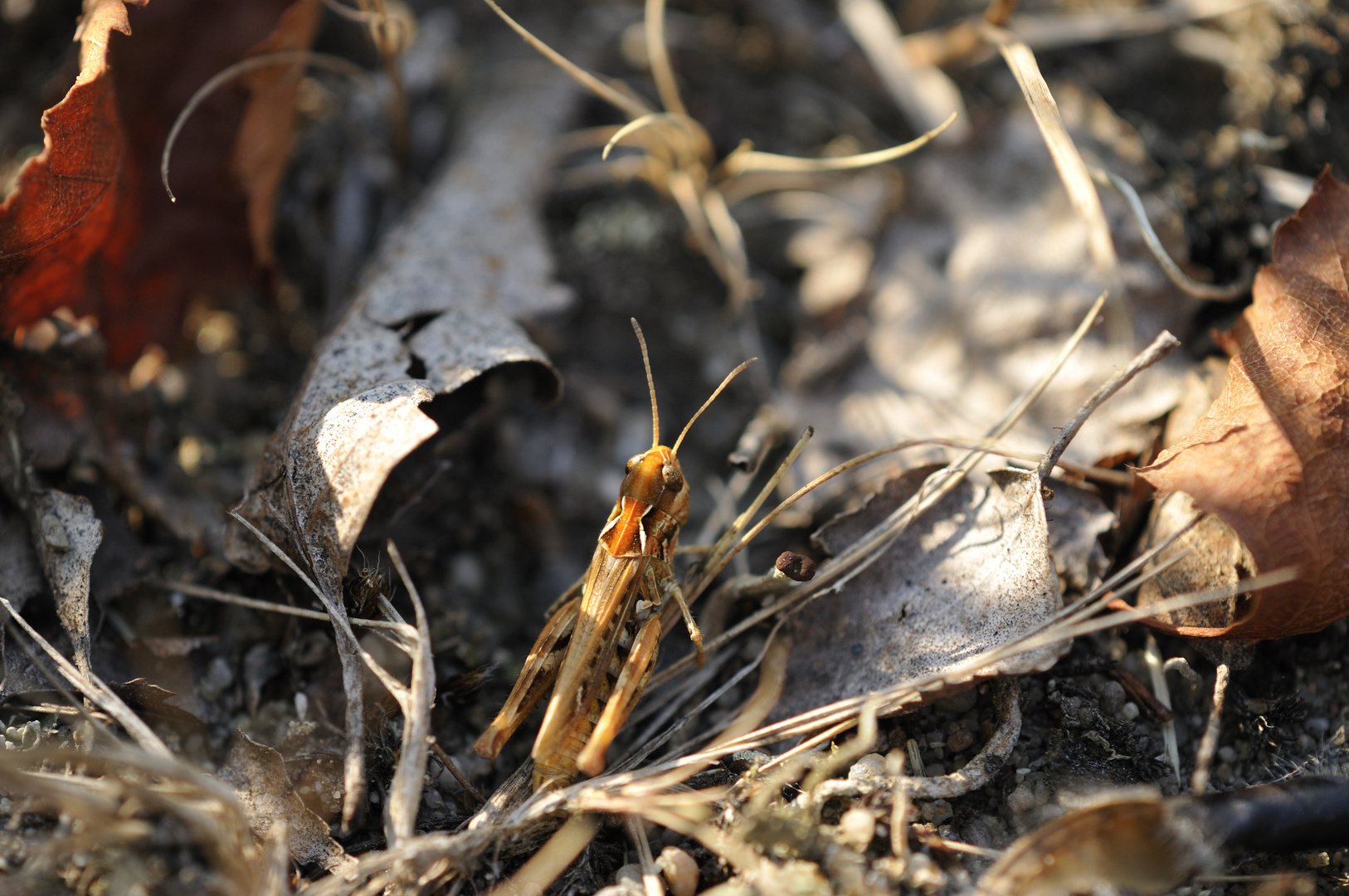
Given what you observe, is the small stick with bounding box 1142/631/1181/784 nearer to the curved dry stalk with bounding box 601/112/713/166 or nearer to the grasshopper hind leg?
the grasshopper hind leg

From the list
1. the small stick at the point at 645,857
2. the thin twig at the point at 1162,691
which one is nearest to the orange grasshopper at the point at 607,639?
the small stick at the point at 645,857

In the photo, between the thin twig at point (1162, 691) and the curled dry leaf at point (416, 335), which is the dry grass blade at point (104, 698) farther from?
the thin twig at point (1162, 691)

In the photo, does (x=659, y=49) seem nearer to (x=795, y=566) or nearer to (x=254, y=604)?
(x=795, y=566)

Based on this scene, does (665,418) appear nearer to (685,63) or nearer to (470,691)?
(470,691)

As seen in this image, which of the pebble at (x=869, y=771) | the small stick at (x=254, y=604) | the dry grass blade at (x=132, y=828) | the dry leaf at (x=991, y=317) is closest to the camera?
the dry grass blade at (x=132, y=828)

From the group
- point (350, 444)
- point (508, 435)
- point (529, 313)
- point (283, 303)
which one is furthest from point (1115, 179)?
point (283, 303)

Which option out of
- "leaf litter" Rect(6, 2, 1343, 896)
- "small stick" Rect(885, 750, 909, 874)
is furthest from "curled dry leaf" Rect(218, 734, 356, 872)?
"small stick" Rect(885, 750, 909, 874)
